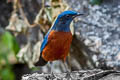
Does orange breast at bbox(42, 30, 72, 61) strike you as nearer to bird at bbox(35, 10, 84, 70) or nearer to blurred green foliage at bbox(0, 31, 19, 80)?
bird at bbox(35, 10, 84, 70)

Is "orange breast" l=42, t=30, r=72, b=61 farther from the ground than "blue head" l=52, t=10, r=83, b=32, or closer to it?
closer to it

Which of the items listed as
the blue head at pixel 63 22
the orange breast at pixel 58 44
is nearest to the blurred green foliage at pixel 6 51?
the orange breast at pixel 58 44

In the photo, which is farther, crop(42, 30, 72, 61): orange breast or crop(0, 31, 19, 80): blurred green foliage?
crop(0, 31, 19, 80): blurred green foliage

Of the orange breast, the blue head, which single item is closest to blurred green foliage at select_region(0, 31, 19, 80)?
the orange breast

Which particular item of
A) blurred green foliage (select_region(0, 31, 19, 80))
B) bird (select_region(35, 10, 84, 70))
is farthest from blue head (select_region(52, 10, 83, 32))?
blurred green foliage (select_region(0, 31, 19, 80))

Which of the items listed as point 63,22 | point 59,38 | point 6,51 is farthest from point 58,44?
point 6,51

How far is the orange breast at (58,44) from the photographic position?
3.71m

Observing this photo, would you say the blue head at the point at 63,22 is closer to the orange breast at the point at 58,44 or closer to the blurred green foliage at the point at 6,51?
the orange breast at the point at 58,44

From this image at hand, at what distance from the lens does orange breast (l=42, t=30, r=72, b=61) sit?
3715mm

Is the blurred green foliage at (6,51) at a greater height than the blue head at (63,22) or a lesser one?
lesser

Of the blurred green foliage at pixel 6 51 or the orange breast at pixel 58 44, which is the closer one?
the orange breast at pixel 58 44

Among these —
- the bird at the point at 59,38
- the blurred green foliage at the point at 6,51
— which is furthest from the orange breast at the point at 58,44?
the blurred green foliage at the point at 6,51

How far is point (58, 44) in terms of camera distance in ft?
12.2

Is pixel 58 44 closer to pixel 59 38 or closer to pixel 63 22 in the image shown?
pixel 59 38
